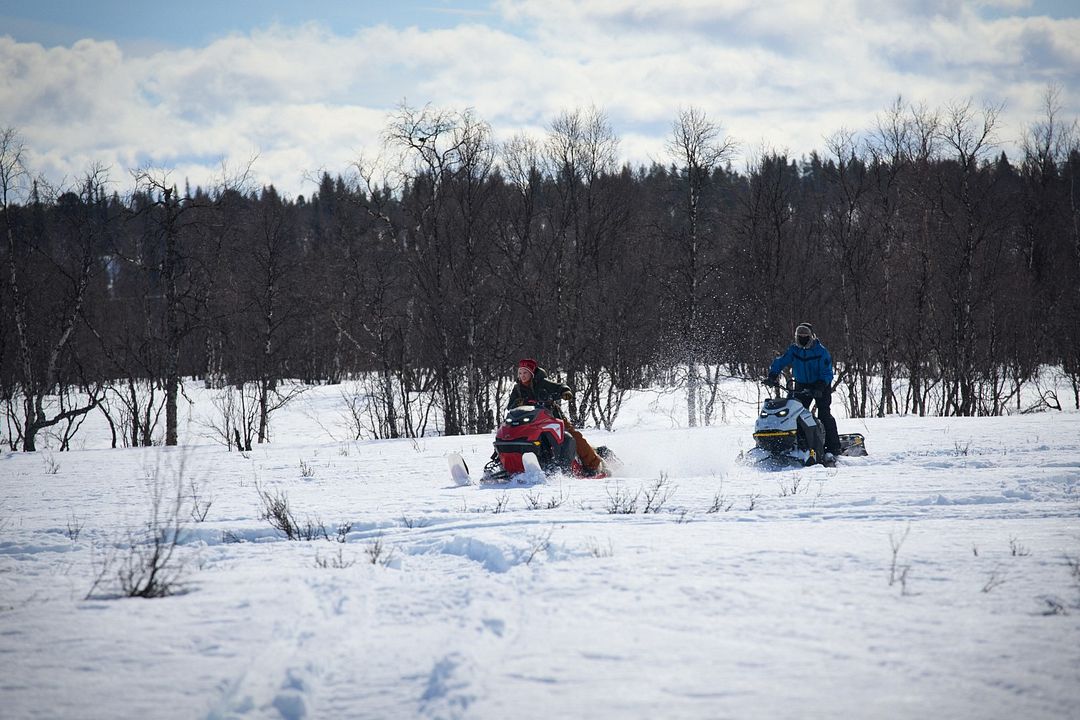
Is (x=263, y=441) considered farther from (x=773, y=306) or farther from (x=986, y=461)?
(x=986, y=461)

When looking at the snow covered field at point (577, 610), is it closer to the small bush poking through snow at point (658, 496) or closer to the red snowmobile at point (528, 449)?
the small bush poking through snow at point (658, 496)

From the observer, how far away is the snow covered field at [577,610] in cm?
289

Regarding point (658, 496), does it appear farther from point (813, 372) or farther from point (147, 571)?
point (147, 571)

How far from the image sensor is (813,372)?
35.4ft

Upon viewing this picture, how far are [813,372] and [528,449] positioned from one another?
194 inches

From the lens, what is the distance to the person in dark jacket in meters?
9.82

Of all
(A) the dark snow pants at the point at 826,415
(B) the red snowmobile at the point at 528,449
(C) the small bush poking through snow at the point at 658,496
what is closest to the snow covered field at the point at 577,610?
(C) the small bush poking through snow at the point at 658,496

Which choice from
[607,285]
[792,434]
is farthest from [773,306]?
[792,434]

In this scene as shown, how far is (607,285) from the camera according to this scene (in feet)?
87.7

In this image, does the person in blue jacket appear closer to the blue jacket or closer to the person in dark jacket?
the blue jacket

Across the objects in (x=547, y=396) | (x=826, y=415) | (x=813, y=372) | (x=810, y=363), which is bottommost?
(x=826, y=415)

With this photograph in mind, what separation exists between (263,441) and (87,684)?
75.4 ft

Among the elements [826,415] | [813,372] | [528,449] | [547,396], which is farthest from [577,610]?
[813,372]

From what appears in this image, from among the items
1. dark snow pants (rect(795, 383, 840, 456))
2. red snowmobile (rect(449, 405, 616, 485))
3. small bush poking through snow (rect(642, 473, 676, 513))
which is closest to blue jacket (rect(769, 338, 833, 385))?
dark snow pants (rect(795, 383, 840, 456))
